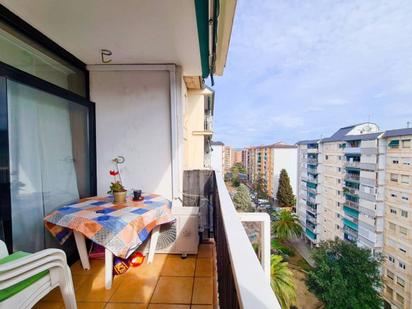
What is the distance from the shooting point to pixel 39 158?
190cm

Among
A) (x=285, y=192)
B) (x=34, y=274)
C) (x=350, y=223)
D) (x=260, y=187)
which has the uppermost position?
(x=34, y=274)

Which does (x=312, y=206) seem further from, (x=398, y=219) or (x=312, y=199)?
(x=398, y=219)

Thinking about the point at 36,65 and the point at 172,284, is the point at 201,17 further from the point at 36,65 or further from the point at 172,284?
the point at 172,284

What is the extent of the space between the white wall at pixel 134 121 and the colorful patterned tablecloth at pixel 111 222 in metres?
0.64

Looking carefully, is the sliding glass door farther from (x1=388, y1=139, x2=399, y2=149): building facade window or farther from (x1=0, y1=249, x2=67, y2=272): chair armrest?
(x1=388, y1=139, x2=399, y2=149): building facade window

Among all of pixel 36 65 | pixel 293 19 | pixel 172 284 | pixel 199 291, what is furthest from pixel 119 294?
pixel 293 19

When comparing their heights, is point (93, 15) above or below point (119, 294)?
above

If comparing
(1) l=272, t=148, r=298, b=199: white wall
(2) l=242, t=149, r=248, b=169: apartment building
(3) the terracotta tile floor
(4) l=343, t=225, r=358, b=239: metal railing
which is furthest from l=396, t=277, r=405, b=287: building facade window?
(2) l=242, t=149, r=248, b=169: apartment building

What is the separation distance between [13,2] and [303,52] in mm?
25820

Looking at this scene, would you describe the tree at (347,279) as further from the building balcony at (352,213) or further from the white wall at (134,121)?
the white wall at (134,121)

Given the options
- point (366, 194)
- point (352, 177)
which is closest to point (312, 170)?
point (352, 177)

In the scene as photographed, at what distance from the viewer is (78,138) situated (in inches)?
97.4

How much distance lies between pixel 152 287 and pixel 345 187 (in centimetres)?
2100

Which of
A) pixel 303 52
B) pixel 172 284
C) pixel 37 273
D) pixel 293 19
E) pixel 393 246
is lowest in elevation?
pixel 393 246
